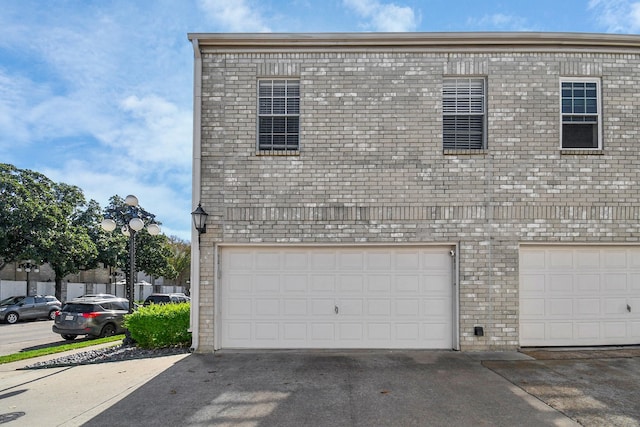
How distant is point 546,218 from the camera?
8312mm

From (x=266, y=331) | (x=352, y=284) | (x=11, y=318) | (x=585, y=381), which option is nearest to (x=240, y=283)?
(x=266, y=331)

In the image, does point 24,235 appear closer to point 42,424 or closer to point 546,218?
point 42,424

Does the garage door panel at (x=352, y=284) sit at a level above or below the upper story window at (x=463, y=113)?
below

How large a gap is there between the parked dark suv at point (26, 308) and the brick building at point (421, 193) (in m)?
16.8

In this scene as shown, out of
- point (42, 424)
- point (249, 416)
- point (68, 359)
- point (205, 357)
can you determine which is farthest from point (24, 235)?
point (249, 416)

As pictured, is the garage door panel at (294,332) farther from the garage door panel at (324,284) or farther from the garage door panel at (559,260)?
the garage door panel at (559,260)

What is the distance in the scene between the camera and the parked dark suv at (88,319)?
43.2 ft

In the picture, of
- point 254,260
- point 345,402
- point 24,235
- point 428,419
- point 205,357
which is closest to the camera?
point 428,419

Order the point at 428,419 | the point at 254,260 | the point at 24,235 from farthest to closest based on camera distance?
the point at 24,235 → the point at 254,260 → the point at 428,419

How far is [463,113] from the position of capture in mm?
8648

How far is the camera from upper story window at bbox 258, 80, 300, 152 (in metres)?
8.74

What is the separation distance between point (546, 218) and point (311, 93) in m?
5.41

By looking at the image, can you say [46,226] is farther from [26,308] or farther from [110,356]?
[110,356]

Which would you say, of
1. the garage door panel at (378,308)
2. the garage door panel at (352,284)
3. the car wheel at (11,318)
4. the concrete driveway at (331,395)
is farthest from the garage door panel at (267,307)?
the car wheel at (11,318)
